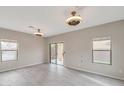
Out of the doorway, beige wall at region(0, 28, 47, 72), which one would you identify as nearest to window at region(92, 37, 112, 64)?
the doorway

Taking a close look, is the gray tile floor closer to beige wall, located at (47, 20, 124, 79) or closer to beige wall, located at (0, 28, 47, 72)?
beige wall, located at (47, 20, 124, 79)

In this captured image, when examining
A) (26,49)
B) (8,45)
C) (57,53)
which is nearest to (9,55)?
(8,45)

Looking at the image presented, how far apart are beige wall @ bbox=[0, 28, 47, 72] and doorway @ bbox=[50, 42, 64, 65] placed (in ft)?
2.51

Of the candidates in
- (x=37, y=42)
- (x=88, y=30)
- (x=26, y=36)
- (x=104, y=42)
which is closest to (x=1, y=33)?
(x=26, y=36)

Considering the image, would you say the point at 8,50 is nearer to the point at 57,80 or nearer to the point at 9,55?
the point at 9,55

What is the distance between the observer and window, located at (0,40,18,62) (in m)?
5.58

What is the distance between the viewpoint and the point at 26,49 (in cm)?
694

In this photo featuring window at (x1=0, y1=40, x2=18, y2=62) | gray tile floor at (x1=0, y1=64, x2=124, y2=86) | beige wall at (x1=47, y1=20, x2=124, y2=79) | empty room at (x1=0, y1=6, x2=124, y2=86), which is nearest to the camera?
empty room at (x1=0, y1=6, x2=124, y2=86)

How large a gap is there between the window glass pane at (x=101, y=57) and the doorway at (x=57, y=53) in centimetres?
294

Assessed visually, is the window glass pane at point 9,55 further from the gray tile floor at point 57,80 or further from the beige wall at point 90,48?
the beige wall at point 90,48

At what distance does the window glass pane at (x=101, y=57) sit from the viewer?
4533 millimetres

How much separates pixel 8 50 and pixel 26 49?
1.28 metres
